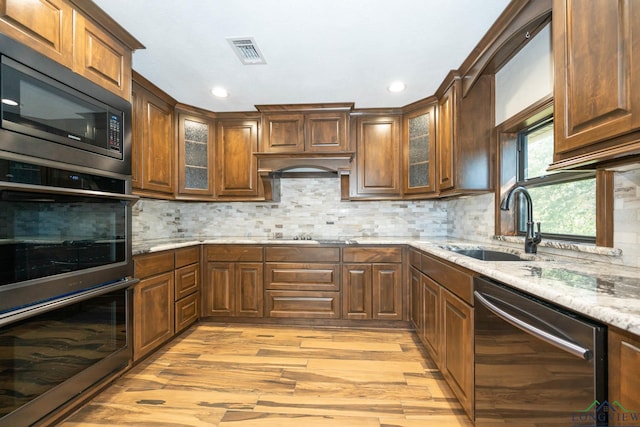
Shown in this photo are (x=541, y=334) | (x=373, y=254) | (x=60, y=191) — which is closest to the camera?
(x=541, y=334)

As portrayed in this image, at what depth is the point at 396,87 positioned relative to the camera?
2639mm

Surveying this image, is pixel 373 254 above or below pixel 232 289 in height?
above

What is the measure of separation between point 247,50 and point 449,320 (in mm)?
2319

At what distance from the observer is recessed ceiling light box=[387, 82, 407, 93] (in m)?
2.58

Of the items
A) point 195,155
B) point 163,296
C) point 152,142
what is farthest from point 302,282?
point 152,142

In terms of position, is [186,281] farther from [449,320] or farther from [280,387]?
[449,320]

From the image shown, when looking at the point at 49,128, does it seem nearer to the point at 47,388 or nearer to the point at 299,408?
the point at 47,388

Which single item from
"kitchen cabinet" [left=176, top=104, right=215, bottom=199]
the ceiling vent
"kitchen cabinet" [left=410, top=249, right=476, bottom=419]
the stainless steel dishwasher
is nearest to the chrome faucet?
"kitchen cabinet" [left=410, top=249, right=476, bottom=419]

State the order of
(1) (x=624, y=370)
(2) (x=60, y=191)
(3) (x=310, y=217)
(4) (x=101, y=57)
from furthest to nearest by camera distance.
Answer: (3) (x=310, y=217) < (4) (x=101, y=57) < (2) (x=60, y=191) < (1) (x=624, y=370)

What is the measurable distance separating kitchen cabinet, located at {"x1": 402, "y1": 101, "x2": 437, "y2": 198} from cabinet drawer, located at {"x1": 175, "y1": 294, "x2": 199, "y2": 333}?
2.51 meters

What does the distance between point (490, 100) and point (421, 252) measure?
144 cm

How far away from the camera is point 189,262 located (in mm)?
2818

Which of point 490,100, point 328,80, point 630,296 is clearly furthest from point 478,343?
point 328,80

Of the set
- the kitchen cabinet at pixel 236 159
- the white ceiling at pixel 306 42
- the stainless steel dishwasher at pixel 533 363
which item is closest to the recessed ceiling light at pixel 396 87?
the white ceiling at pixel 306 42
